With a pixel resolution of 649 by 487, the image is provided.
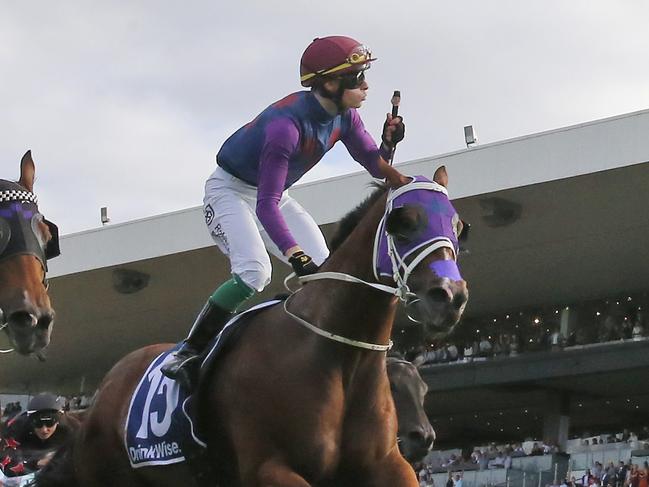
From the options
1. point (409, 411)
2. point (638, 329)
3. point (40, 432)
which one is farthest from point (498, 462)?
point (409, 411)

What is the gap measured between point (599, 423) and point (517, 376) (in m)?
6.78

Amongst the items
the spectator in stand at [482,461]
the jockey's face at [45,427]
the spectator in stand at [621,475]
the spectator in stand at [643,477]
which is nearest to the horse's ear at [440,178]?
the jockey's face at [45,427]

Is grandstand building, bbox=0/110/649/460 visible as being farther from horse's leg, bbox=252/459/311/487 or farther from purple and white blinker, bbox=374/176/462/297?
horse's leg, bbox=252/459/311/487

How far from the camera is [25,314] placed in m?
4.07

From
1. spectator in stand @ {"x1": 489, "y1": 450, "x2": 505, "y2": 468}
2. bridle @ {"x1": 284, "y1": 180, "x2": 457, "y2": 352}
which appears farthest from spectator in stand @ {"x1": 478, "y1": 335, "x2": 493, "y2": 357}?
bridle @ {"x1": 284, "y1": 180, "x2": 457, "y2": 352}

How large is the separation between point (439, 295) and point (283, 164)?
3.70ft

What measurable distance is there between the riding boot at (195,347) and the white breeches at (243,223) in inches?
8.9

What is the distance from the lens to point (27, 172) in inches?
188

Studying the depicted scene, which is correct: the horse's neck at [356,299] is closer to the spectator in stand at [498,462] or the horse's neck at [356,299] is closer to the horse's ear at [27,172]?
the horse's ear at [27,172]

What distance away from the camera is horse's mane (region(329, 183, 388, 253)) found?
514cm

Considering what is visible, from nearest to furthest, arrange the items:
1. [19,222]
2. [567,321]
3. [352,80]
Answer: [19,222] → [352,80] → [567,321]

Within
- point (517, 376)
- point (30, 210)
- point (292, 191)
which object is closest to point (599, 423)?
point (517, 376)

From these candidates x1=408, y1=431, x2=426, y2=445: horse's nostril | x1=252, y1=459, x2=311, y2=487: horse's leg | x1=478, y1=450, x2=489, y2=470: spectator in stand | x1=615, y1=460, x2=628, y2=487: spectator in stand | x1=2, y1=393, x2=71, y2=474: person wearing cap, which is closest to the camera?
x1=252, y1=459, x2=311, y2=487: horse's leg

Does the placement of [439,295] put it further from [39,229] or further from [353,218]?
[39,229]
